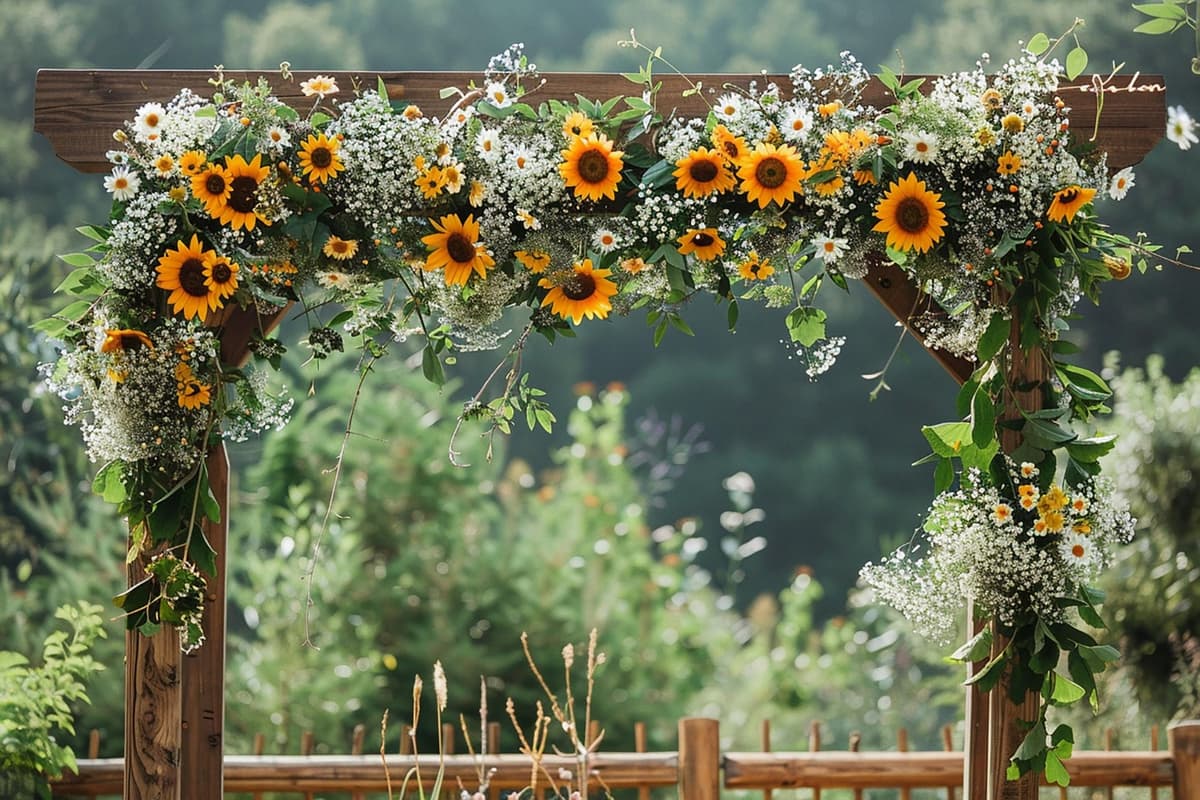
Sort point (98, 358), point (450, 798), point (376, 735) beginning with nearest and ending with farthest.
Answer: point (98, 358) < point (450, 798) < point (376, 735)

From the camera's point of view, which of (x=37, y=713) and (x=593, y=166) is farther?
(x=37, y=713)

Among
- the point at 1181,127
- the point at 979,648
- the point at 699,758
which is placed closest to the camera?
the point at 1181,127

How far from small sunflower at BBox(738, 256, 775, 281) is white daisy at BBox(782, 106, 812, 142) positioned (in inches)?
8.0

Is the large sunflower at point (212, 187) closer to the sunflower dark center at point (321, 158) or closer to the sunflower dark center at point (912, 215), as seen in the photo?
the sunflower dark center at point (321, 158)

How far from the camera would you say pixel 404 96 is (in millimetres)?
2025

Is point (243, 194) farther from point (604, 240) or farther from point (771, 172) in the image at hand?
point (771, 172)

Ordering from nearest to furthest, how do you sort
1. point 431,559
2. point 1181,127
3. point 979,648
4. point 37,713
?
point 1181,127 → point 979,648 → point 37,713 → point 431,559

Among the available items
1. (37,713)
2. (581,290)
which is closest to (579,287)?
(581,290)

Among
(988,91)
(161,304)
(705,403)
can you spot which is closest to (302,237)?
(161,304)

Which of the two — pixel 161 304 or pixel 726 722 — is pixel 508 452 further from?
pixel 161 304

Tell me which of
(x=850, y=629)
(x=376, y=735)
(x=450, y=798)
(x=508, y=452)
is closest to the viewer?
(x=450, y=798)

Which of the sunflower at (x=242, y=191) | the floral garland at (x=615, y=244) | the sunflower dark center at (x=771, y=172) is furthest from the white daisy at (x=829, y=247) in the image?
→ the sunflower at (x=242, y=191)

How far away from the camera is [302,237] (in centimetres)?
187

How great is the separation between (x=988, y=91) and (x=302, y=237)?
118cm
